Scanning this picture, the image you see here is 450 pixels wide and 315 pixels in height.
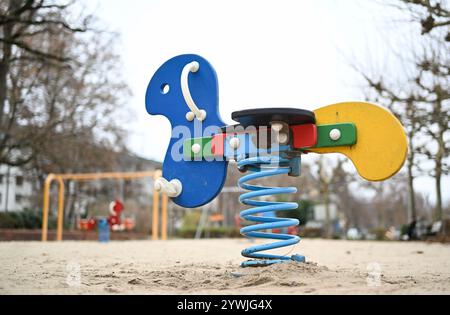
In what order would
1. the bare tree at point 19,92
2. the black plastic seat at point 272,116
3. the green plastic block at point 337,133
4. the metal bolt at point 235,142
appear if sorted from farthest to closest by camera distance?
the bare tree at point 19,92, the metal bolt at point 235,142, the green plastic block at point 337,133, the black plastic seat at point 272,116

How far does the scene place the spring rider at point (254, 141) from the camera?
3.98m

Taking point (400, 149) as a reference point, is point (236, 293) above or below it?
below

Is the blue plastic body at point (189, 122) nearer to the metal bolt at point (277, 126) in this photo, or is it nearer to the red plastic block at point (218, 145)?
the red plastic block at point (218, 145)

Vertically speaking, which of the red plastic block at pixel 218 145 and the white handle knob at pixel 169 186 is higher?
the red plastic block at pixel 218 145

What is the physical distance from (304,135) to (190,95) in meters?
1.18

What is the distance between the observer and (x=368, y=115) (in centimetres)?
401

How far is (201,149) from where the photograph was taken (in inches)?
181

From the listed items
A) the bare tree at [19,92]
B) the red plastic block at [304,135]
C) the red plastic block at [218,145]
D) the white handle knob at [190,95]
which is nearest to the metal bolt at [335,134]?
the red plastic block at [304,135]

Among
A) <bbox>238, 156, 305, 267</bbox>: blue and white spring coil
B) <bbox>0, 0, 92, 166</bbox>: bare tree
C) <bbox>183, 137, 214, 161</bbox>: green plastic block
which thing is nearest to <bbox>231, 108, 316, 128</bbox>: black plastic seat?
<bbox>238, 156, 305, 267</bbox>: blue and white spring coil

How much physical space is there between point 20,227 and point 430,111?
44.7ft

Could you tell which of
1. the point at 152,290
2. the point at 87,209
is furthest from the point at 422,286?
the point at 87,209

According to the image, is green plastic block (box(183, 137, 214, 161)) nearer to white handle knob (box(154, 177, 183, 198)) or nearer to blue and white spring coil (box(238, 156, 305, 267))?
white handle knob (box(154, 177, 183, 198))

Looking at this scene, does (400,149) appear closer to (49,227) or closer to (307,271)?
(307,271)

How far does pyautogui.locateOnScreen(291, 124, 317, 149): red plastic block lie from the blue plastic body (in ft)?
2.35
